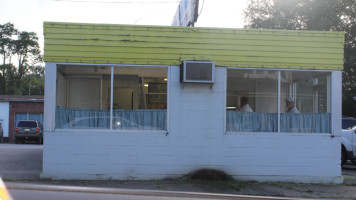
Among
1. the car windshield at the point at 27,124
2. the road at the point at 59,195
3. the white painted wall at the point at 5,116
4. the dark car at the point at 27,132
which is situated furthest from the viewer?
the white painted wall at the point at 5,116

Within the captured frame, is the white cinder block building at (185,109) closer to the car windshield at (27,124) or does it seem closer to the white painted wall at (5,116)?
the car windshield at (27,124)

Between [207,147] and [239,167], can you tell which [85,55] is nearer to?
[207,147]

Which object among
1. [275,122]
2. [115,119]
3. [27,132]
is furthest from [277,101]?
[27,132]

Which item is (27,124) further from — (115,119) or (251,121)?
(251,121)

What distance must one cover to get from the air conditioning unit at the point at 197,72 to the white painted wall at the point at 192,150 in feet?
0.87

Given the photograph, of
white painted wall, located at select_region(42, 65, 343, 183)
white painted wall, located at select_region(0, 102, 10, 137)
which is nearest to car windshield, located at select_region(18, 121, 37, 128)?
white painted wall, located at select_region(0, 102, 10, 137)

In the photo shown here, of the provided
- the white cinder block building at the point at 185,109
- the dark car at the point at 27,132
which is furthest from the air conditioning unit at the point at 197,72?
the dark car at the point at 27,132

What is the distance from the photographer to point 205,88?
922 cm

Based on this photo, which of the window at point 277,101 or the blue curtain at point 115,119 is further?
the window at point 277,101

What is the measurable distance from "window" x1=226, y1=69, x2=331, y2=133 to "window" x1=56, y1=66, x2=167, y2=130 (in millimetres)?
1895

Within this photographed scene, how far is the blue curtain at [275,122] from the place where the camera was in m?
9.41

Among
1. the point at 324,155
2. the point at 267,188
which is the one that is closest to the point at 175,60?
the point at 267,188

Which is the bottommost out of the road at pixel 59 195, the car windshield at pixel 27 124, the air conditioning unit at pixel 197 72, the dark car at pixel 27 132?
the dark car at pixel 27 132

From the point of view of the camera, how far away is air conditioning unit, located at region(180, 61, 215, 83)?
352 inches
